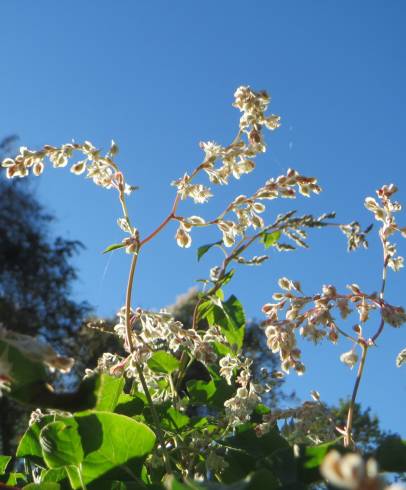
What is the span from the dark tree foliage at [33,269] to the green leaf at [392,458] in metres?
14.6

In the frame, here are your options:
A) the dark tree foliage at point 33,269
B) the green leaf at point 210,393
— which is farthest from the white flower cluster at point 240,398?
the dark tree foliage at point 33,269

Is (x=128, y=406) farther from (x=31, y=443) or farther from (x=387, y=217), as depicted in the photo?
(x=387, y=217)

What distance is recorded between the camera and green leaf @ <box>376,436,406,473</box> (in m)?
0.53

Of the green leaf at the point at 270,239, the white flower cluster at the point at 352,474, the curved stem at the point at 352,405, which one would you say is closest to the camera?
the white flower cluster at the point at 352,474

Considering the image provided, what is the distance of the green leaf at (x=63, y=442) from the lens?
0.68 meters

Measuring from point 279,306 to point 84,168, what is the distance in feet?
1.14

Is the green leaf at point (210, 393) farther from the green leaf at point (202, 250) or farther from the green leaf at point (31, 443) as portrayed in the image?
the green leaf at point (31, 443)

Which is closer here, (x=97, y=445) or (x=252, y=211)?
(x=97, y=445)

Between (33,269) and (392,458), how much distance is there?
1628 cm

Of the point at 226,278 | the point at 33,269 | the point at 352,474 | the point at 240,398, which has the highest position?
the point at 33,269

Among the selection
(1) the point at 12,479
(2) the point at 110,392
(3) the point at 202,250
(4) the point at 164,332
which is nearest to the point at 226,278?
(3) the point at 202,250

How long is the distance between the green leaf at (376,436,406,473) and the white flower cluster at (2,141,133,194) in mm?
555

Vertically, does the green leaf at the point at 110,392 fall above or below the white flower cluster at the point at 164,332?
below

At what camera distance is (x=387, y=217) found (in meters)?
0.99
